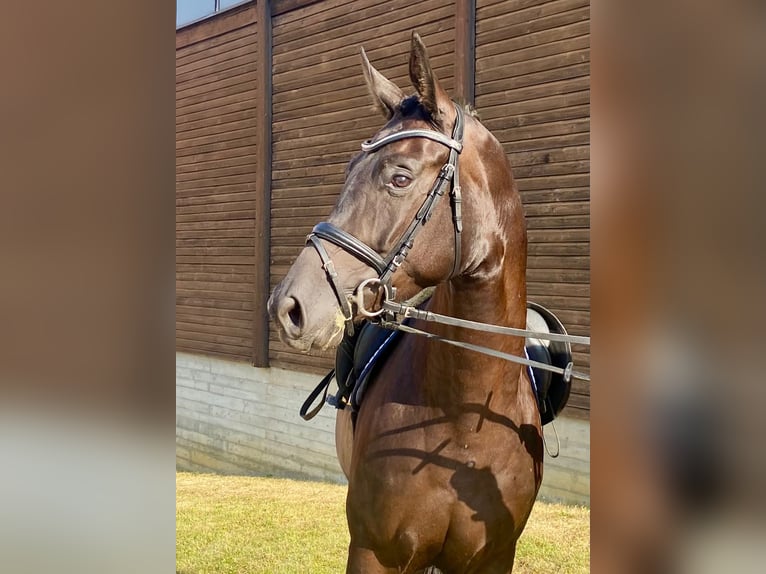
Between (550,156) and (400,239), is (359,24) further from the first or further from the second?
(400,239)

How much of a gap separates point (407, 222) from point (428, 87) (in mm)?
319

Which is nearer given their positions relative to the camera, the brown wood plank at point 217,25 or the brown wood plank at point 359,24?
the brown wood plank at point 359,24

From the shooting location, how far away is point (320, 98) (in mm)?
5828

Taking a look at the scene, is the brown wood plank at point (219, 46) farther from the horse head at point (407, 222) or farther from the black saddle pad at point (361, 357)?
the horse head at point (407, 222)

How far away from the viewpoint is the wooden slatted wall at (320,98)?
5.22m

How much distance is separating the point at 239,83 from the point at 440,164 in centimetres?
573

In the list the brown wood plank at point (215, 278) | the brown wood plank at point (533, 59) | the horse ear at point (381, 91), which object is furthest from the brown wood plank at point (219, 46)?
the horse ear at point (381, 91)

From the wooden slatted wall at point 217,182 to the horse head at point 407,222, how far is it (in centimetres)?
522

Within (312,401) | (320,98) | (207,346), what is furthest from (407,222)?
(207,346)
